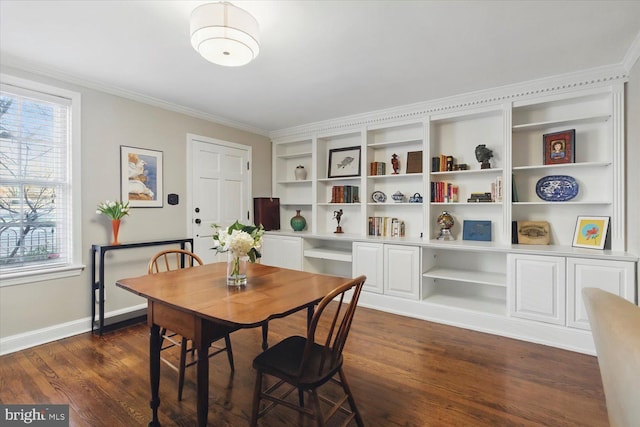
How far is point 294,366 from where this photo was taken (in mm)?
1483

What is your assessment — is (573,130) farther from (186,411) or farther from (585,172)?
(186,411)

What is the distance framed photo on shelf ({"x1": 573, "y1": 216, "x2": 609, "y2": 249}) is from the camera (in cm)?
279

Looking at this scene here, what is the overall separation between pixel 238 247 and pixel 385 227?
2.64 meters

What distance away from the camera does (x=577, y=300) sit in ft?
8.55

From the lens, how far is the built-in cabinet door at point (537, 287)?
2.67 m

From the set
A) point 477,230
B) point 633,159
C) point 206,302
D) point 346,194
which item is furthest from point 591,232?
point 206,302

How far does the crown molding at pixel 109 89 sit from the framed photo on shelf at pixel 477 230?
131 inches

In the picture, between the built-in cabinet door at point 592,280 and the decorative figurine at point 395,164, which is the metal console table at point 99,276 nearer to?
the decorative figurine at point 395,164

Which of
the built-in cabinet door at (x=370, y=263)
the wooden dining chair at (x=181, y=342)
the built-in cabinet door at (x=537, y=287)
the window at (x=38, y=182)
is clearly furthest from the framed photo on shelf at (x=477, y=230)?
the window at (x=38, y=182)

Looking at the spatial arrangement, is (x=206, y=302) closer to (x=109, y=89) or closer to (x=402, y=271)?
(x=402, y=271)

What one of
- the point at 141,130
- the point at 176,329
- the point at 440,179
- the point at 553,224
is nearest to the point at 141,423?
the point at 176,329

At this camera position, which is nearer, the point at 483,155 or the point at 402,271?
the point at 483,155

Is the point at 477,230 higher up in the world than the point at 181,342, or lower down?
higher up

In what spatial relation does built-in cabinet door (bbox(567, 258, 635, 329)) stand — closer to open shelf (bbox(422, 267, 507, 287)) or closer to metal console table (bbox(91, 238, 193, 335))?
open shelf (bbox(422, 267, 507, 287))
